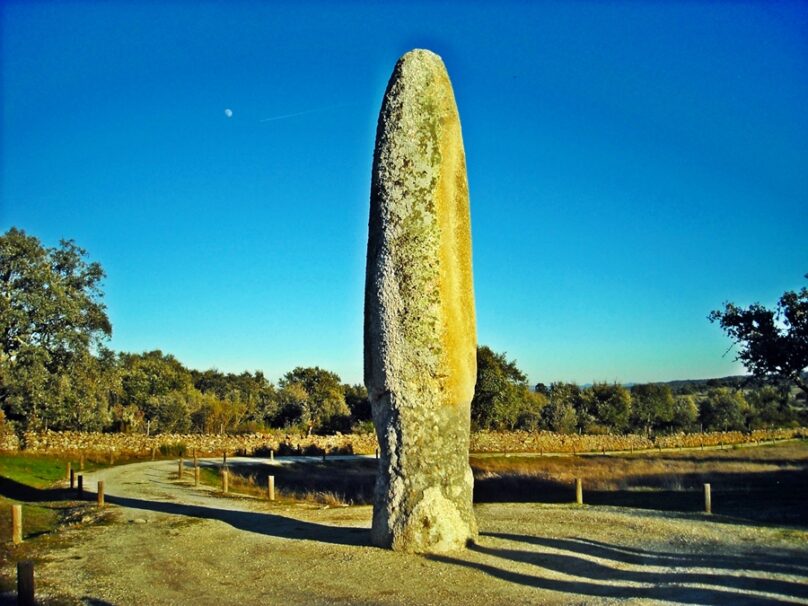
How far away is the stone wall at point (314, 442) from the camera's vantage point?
37.8 meters

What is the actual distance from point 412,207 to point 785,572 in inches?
272

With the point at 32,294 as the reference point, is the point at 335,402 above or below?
below

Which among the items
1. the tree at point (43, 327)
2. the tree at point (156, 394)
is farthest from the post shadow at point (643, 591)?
the tree at point (156, 394)

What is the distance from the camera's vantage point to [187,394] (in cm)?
6269

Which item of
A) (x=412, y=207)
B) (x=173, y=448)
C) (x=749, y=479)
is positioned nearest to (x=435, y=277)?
(x=412, y=207)

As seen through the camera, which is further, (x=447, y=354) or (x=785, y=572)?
(x=447, y=354)

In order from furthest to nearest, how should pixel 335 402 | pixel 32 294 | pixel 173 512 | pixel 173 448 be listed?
pixel 335 402
pixel 173 448
pixel 32 294
pixel 173 512

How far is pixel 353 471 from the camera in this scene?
33.1 meters

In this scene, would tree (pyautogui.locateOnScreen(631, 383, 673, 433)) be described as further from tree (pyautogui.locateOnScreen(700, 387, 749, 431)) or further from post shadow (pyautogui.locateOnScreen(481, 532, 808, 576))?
post shadow (pyautogui.locateOnScreen(481, 532, 808, 576))

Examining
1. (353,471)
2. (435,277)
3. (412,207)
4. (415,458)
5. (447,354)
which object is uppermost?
(412,207)

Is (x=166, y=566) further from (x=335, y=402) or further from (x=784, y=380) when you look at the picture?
(x=335, y=402)

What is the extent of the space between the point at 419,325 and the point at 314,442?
3747 cm

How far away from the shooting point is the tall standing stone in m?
9.87

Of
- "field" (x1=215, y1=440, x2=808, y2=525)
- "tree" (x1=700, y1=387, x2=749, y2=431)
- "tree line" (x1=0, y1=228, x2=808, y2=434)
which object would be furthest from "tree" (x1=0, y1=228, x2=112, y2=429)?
"tree" (x1=700, y1=387, x2=749, y2=431)
